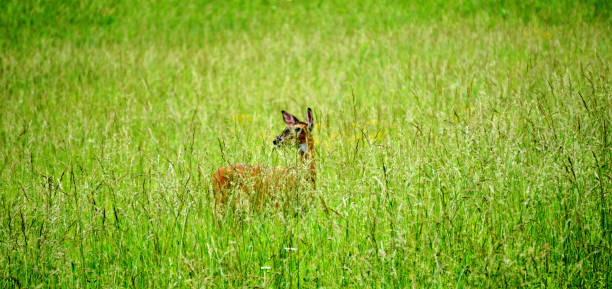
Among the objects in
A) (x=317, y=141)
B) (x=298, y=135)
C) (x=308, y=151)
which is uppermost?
(x=298, y=135)

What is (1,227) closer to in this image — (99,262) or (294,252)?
(99,262)

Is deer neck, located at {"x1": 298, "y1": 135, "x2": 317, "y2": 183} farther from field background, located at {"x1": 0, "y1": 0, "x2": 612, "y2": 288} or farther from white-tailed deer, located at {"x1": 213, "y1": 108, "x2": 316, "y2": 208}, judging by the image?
field background, located at {"x1": 0, "y1": 0, "x2": 612, "y2": 288}

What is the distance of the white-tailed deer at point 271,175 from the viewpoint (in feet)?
9.52

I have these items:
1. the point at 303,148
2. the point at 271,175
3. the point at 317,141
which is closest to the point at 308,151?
the point at 303,148

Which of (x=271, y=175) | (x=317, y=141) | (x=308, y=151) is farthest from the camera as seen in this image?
(x=317, y=141)

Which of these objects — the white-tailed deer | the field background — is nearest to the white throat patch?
the white-tailed deer

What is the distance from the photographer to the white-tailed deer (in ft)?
9.52

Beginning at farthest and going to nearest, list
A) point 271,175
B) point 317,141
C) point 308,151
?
1. point 317,141
2. point 308,151
3. point 271,175

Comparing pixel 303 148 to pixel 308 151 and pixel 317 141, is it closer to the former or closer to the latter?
pixel 308 151

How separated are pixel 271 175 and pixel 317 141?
201 centimetres

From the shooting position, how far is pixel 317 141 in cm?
512

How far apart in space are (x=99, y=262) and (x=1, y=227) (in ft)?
2.47

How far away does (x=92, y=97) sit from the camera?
7.04m

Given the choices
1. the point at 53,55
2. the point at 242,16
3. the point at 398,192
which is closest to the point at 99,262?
the point at 398,192
